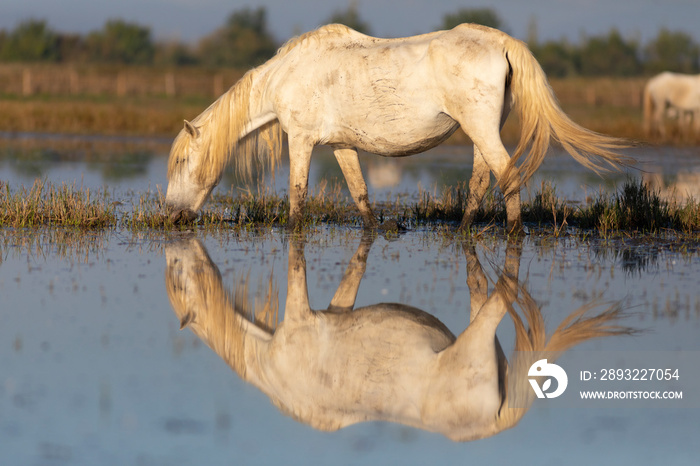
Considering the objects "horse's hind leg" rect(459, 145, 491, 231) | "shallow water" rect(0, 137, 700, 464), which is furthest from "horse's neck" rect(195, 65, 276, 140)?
"horse's hind leg" rect(459, 145, 491, 231)

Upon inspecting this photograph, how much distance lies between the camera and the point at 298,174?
841cm

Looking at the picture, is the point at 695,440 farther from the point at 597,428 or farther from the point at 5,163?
the point at 5,163

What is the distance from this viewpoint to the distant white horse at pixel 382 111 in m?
7.49

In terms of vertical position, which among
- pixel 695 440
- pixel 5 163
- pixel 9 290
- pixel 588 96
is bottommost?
pixel 695 440

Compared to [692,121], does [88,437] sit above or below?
below

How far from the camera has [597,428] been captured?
12.3ft

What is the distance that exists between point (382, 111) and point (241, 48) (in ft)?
195

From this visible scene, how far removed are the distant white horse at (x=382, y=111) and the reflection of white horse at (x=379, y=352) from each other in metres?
1.83

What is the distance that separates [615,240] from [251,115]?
365cm

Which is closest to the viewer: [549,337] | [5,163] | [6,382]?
[6,382]

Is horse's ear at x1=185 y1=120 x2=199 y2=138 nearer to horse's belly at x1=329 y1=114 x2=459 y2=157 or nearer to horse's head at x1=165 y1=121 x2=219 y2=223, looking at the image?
horse's head at x1=165 y1=121 x2=219 y2=223

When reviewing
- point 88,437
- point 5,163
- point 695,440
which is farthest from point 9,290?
point 5,163

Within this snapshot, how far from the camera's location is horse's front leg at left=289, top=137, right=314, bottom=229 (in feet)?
27.2

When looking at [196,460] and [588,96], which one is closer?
[196,460]
